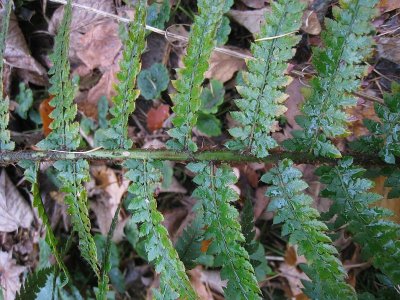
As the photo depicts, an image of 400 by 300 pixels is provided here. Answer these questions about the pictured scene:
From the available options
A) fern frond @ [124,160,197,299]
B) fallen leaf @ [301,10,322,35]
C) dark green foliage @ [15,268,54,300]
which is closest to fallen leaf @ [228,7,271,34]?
fallen leaf @ [301,10,322,35]

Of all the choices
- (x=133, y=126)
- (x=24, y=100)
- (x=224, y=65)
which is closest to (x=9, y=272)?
(x=24, y=100)

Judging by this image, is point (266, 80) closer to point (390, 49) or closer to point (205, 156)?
point (205, 156)

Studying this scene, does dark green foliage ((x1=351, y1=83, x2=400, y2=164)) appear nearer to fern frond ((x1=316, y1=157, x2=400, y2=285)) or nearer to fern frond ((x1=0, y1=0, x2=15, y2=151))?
fern frond ((x1=316, y1=157, x2=400, y2=285))

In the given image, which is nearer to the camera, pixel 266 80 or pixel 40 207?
pixel 266 80

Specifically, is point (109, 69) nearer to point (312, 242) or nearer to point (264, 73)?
point (264, 73)

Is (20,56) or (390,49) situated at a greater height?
(390,49)

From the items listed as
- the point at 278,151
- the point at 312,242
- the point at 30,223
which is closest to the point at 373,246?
the point at 312,242

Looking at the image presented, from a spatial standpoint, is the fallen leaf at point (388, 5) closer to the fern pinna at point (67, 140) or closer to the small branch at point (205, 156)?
the small branch at point (205, 156)

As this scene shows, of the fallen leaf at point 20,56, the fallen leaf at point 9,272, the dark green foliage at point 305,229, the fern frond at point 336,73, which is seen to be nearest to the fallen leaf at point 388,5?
the fern frond at point 336,73
